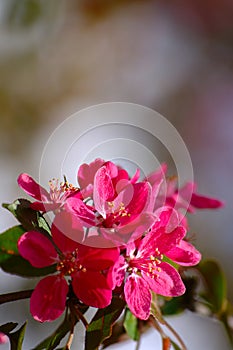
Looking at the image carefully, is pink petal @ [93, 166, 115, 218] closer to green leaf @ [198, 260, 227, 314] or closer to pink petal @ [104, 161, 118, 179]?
pink petal @ [104, 161, 118, 179]

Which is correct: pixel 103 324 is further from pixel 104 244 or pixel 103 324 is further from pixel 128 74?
pixel 128 74

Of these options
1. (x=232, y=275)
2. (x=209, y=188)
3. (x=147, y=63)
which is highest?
(x=147, y=63)

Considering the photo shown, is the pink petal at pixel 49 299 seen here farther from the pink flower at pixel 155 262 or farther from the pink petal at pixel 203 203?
the pink petal at pixel 203 203

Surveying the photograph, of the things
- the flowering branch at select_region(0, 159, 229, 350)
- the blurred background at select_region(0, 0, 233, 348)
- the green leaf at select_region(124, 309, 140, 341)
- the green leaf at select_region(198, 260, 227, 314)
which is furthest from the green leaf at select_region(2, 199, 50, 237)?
the blurred background at select_region(0, 0, 233, 348)

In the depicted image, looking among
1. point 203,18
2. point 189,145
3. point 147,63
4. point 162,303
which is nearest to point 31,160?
point 189,145

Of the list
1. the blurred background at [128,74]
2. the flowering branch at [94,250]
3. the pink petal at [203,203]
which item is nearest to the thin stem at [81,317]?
the flowering branch at [94,250]

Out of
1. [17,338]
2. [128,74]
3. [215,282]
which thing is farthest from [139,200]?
[128,74]

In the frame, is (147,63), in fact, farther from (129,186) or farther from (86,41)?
(129,186)
